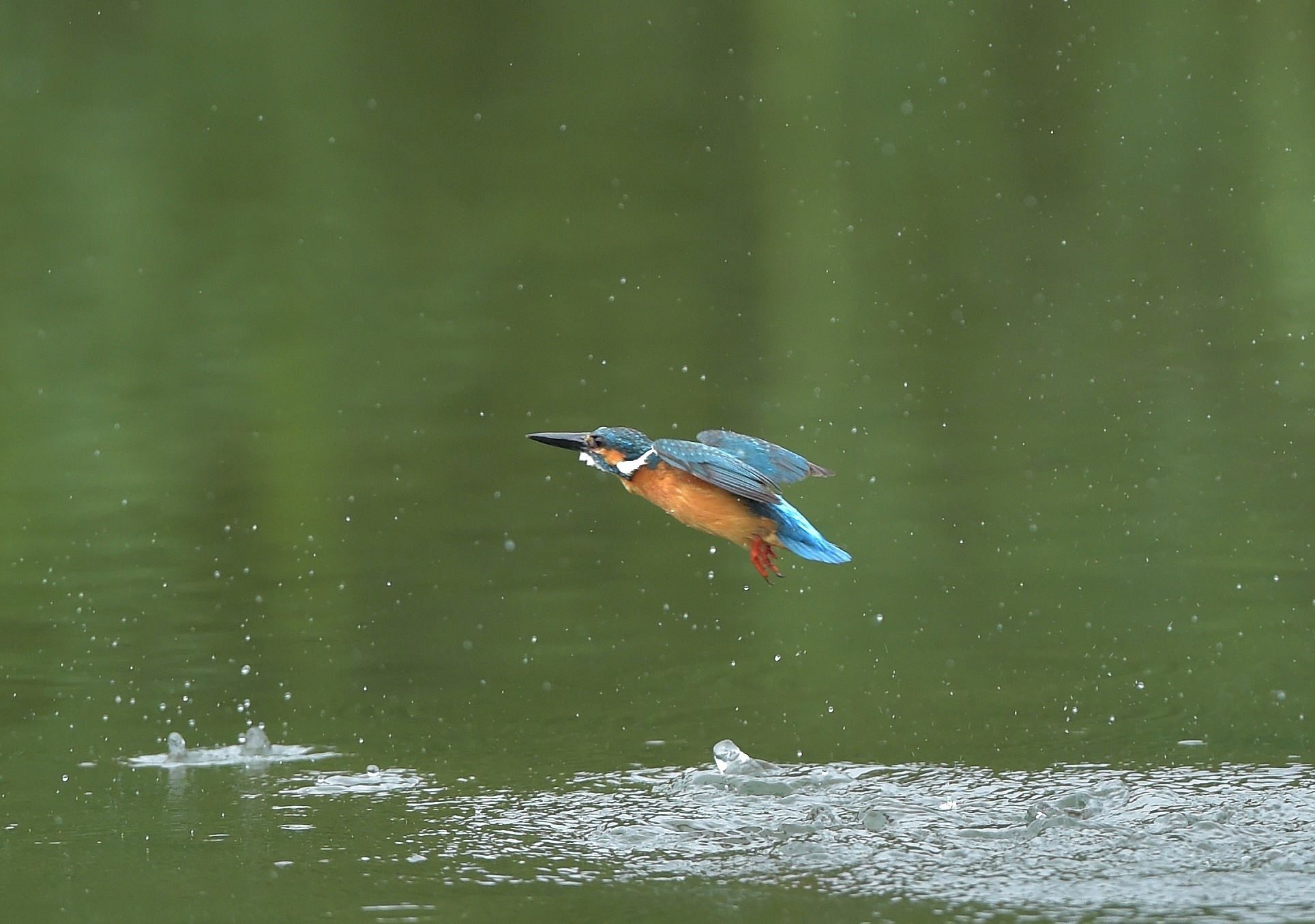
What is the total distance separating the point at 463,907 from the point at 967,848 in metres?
0.93

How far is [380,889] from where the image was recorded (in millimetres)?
3551

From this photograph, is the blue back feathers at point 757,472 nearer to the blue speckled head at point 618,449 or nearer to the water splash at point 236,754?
the blue speckled head at point 618,449

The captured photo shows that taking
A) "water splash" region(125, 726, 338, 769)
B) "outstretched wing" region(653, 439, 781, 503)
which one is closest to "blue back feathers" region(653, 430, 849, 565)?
"outstretched wing" region(653, 439, 781, 503)

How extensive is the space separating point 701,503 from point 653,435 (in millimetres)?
3130

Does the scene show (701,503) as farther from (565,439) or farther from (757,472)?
(565,439)

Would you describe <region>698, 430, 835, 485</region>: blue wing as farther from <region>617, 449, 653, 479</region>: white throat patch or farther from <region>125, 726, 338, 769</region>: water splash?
<region>125, 726, 338, 769</region>: water splash

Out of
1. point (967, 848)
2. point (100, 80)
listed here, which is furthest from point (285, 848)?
point (100, 80)

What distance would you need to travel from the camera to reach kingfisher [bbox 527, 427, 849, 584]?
386 centimetres

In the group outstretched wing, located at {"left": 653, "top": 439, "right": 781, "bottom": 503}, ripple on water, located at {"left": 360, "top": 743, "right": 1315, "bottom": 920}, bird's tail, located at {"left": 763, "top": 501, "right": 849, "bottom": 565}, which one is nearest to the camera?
ripple on water, located at {"left": 360, "top": 743, "right": 1315, "bottom": 920}

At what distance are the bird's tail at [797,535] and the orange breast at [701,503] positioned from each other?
2cm

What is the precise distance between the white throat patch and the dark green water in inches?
26.2

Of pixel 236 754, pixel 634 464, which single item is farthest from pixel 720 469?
pixel 236 754

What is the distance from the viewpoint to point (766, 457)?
3.99 metres

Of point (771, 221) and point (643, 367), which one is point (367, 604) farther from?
point (771, 221)
